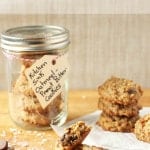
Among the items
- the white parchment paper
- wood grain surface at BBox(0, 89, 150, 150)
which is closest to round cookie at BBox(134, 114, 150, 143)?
the white parchment paper

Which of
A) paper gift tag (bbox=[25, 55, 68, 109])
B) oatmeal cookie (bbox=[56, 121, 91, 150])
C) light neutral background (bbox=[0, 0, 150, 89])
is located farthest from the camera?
light neutral background (bbox=[0, 0, 150, 89])

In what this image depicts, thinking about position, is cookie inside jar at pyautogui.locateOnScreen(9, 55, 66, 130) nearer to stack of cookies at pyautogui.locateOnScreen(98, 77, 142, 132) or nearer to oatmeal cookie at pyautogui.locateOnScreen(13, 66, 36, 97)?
oatmeal cookie at pyautogui.locateOnScreen(13, 66, 36, 97)

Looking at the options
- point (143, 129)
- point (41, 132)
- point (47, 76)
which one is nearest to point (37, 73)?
point (47, 76)

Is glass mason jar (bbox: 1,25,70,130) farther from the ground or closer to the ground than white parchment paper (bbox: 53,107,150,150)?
farther from the ground

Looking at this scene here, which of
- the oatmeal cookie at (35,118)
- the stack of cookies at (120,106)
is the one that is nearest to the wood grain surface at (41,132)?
the oatmeal cookie at (35,118)
